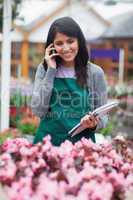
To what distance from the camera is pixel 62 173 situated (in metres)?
2.61

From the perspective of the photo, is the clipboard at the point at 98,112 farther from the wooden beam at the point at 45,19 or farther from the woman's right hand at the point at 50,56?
the wooden beam at the point at 45,19

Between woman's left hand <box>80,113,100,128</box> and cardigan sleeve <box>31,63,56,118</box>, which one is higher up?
cardigan sleeve <box>31,63,56,118</box>

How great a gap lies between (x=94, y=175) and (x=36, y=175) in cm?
25

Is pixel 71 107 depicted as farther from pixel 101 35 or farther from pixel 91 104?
pixel 101 35

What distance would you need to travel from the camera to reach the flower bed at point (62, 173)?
2473 mm

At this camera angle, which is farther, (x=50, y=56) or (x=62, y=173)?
(x=50, y=56)

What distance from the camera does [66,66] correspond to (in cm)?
385

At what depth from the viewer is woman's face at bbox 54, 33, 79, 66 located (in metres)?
3.72

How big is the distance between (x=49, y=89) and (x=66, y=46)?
282 mm

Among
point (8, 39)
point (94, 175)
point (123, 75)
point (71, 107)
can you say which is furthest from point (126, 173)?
point (123, 75)

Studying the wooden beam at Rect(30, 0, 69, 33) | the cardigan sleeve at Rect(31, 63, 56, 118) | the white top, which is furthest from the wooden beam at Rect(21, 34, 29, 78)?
the cardigan sleeve at Rect(31, 63, 56, 118)

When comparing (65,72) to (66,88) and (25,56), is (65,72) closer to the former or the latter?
(66,88)

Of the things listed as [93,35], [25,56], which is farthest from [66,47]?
[93,35]

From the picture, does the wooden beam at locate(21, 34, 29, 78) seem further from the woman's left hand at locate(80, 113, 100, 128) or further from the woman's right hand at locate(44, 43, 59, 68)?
the woman's left hand at locate(80, 113, 100, 128)
